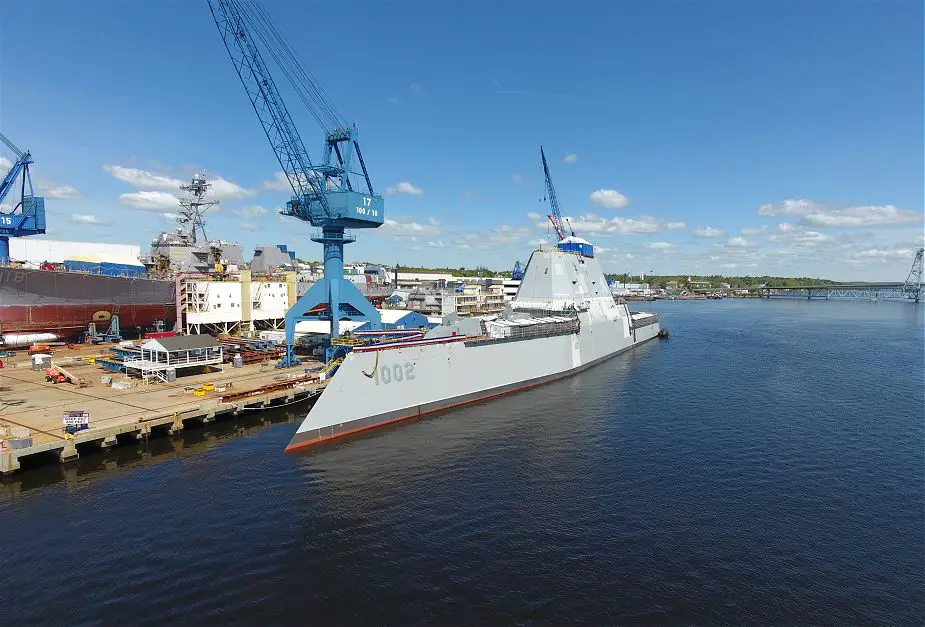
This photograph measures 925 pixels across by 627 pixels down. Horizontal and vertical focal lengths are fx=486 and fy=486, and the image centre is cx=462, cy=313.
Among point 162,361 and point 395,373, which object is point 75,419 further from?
point 395,373

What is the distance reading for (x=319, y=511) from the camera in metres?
→ 18.2

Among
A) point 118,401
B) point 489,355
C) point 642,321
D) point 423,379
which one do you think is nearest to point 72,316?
point 118,401

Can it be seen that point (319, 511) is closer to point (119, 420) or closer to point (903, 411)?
point (119, 420)

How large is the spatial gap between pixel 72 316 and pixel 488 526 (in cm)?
5207

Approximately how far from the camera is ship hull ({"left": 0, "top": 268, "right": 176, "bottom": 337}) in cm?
4541

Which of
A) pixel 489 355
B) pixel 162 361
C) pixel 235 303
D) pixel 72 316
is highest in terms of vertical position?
pixel 235 303

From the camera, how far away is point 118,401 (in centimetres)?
2883

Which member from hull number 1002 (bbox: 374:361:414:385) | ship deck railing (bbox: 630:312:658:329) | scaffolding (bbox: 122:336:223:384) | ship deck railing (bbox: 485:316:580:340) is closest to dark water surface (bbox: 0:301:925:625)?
hull number 1002 (bbox: 374:361:414:385)

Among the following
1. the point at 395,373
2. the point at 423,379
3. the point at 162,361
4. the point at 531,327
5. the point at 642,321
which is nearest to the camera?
the point at 395,373

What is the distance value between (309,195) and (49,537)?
93.8 ft

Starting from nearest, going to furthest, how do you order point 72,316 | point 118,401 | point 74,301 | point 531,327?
1. point 118,401
2. point 531,327
3. point 74,301
4. point 72,316

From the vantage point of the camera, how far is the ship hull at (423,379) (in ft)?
84.9

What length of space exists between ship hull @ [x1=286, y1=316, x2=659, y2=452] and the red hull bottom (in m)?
39.5

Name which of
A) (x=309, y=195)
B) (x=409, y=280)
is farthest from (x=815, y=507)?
(x=409, y=280)
